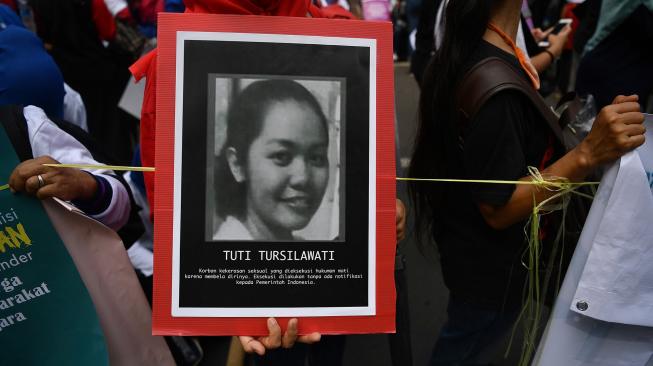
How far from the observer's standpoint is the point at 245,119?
1091 millimetres

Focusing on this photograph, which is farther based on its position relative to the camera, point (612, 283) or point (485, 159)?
point (485, 159)

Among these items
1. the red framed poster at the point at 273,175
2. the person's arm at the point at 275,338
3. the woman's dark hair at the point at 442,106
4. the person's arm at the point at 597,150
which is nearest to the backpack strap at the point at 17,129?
the red framed poster at the point at 273,175

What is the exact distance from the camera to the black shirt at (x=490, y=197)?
1400mm

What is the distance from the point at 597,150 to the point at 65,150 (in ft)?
4.52

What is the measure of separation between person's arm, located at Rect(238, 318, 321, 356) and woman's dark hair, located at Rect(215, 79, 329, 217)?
248 mm

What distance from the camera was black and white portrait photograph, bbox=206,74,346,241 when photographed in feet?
3.57

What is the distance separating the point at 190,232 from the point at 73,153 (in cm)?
59

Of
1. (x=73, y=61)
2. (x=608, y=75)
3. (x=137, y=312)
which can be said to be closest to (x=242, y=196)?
(x=137, y=312)

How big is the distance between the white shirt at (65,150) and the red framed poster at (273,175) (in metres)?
0.44

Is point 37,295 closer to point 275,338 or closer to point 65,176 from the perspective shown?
point 65,176

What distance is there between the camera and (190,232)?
1.10m

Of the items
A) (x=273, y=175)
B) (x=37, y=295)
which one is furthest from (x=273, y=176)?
(x=37, y=295)

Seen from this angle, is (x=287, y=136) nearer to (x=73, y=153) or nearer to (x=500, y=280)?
(x=73, y=153)

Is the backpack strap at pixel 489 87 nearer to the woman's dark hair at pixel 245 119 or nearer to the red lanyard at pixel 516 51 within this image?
the red lanyard at pixel 516 51
